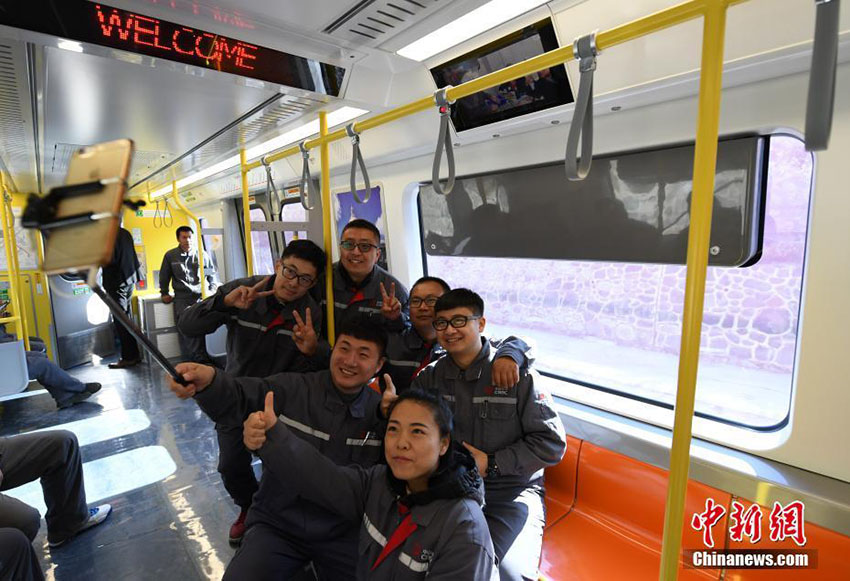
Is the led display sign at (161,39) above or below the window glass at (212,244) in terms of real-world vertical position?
above

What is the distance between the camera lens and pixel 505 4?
1923mm

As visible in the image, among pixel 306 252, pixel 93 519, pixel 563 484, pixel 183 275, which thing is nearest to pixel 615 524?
pixel 563 484

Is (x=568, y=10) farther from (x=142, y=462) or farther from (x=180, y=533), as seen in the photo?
(x=142, y=462)

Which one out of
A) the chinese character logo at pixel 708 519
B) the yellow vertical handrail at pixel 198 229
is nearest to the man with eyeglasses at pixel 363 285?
the chinese character logo at pixel 708 519

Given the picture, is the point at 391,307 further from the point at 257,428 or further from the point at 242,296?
the point at 257,428

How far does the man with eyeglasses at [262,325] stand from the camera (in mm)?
2660

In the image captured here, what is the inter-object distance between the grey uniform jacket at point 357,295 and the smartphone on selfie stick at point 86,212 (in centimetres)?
243

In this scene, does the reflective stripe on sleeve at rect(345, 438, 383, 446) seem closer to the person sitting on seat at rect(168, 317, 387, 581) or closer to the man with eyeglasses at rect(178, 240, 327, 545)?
the person sitting on seat at rect(168, 317, 387, 581)

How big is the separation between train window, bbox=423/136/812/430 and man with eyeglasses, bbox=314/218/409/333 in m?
1.00

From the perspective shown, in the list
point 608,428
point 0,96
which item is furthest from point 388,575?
point 0,96

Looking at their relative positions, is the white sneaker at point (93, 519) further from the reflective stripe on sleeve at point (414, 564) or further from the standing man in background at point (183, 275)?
the standing man in background at point (183, 275)

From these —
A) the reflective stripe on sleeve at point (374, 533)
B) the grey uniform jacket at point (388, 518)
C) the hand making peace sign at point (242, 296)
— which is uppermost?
the hand making peace sign at point (242, 296)

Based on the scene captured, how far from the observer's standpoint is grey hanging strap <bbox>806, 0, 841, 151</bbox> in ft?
3.10

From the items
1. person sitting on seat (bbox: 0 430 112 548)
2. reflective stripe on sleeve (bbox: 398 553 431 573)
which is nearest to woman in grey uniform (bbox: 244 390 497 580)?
reflective stripe on sleeve (bbox: 398 553 431 573)
